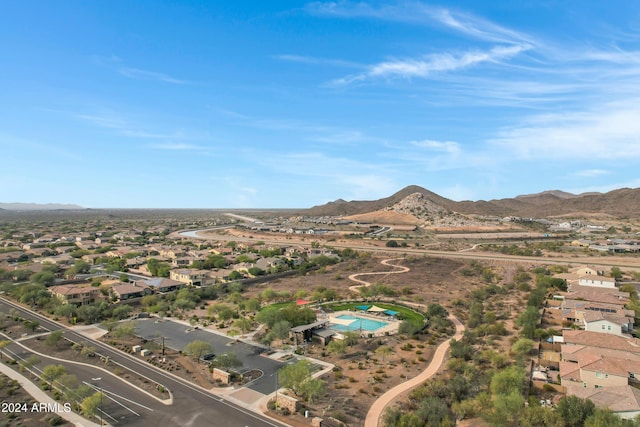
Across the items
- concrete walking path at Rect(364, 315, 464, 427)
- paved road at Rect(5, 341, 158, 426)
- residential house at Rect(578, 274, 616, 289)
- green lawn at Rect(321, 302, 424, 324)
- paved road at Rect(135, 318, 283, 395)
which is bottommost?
paved road at Rect(5, 341, 158, 426)

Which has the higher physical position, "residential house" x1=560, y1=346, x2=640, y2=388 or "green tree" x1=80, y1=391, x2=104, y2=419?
"residential house" x1=560, y1=346, x2=640, y2=388

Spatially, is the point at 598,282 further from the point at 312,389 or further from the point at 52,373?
the point at 52,373

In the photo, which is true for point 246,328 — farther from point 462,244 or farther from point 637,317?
point 462,244

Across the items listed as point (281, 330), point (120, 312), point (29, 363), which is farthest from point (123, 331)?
point (281, 330)

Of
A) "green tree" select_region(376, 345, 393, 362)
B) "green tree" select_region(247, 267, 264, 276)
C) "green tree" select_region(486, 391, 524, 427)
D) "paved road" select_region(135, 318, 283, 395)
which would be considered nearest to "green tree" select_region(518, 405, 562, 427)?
"green tree" select_region(486, 391, 524, 427)

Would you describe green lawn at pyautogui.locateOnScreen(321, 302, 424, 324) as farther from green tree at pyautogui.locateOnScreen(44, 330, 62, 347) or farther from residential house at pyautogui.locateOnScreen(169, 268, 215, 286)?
green tree at pyautogui.locateOnScreen(44, 330, 62, 347)

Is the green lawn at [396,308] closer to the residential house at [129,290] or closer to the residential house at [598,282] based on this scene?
the residential house at [598,282]
